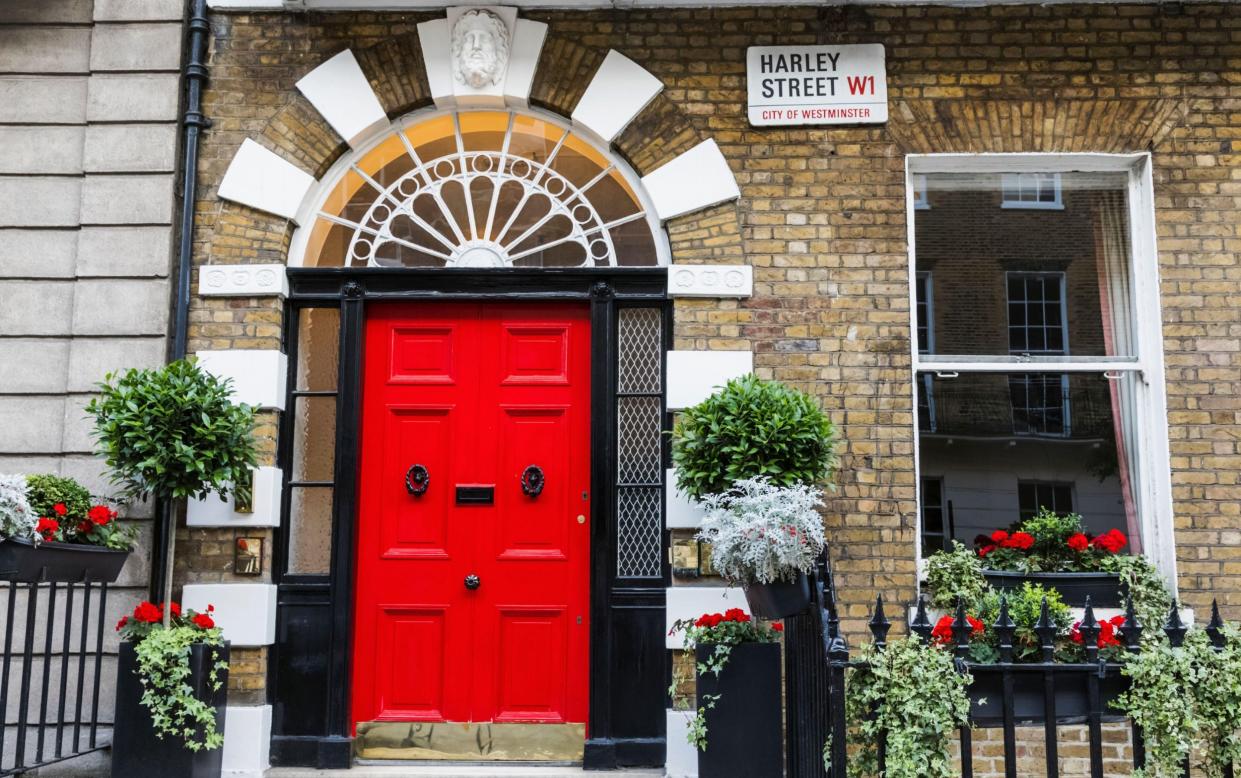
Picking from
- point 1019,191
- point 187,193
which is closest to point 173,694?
point 187,193

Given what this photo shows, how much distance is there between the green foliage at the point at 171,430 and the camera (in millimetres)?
5949

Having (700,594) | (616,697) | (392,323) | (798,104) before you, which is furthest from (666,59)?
(616,697)

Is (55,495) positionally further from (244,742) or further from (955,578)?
(955,578)

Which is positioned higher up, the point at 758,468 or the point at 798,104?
the point at 798,104

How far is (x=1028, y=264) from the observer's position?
714cm

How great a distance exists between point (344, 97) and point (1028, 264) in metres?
4.39

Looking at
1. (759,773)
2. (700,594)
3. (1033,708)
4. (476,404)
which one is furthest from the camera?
(476,404)

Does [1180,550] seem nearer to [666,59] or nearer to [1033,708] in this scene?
[1033,708]

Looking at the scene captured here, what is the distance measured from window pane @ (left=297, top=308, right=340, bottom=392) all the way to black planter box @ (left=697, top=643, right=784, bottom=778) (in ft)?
9.57

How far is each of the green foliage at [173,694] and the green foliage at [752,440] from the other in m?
2.74

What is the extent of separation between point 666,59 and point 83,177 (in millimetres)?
3672

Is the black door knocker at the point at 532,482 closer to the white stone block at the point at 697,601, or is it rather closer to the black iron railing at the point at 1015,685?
the white stone block at the point at 697,601

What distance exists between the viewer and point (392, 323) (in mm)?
7059

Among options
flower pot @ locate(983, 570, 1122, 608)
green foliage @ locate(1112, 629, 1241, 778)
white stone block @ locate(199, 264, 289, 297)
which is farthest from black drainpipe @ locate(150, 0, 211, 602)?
green foliage @ locate(1112, 629, 1241, 778)
